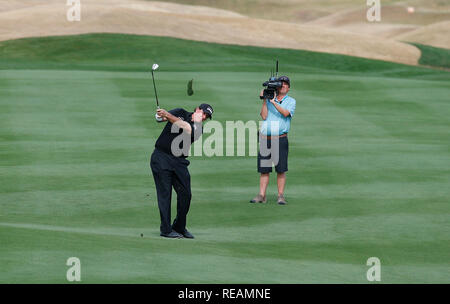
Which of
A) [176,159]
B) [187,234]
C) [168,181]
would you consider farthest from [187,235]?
[176,159]

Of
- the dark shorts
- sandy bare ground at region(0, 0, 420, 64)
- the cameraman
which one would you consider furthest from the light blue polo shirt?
sandy bare ground at region(0, 0, 420, 64)

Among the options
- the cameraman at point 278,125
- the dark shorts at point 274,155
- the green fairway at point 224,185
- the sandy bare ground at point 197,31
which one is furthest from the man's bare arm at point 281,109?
the sandy bare ground at point 197,31

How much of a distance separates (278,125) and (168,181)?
3.41m

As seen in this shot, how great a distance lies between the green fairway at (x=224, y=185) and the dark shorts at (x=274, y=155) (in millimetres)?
656

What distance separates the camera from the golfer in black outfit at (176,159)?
511 inches

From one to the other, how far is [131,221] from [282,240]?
2.74 metres

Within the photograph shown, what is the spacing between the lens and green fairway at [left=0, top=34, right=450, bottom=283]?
11.3 metres

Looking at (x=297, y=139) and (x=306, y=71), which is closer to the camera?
(x=297, y=139)

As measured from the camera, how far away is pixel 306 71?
42.3 meters

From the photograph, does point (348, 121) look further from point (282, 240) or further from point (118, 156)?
point (282, 240)

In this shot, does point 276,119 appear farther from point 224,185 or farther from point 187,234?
point 187,234

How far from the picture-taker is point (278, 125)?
1631 centimetres

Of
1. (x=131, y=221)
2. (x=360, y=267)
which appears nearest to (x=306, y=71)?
(x=131, y=221)

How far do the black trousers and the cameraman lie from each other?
297 cm
